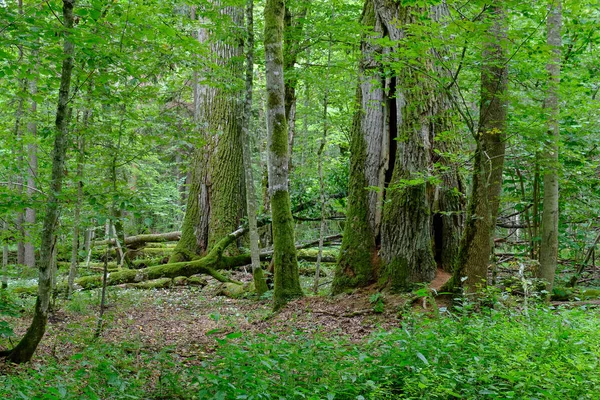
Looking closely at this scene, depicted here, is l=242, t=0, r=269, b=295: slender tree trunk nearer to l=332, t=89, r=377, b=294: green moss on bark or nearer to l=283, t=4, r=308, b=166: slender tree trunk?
l=283, t=4, r=308, b=166: slender tree trunk

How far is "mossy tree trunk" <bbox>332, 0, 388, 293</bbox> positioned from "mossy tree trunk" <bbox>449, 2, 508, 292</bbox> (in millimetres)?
1952

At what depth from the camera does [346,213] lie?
785cm

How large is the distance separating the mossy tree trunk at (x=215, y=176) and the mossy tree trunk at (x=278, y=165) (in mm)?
4111

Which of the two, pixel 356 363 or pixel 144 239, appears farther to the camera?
pixel 144 239

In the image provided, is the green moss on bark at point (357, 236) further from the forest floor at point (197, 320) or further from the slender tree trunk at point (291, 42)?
the slender tree trunk at point (291, 42)

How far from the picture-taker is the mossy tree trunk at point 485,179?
517 centimetres

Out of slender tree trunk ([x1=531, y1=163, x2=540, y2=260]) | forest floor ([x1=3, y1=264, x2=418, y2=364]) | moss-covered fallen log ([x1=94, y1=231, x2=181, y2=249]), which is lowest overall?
forest floor ([x1=3, y1=264, x2=418, y2=364])

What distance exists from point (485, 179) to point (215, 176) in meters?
7.75

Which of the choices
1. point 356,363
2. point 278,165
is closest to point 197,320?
point 278,165

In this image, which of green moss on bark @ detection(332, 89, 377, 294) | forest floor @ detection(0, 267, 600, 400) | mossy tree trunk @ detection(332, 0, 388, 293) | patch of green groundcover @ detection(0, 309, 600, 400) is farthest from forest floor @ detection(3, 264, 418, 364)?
patch of green groundcover @ detection(0, 309, 600, 400)

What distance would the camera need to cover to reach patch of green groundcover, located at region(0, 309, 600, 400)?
321 cm

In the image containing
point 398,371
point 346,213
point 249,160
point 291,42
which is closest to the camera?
point 398,371

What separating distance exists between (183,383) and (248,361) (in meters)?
0.90

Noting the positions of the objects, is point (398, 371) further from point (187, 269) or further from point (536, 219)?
point (187, 269)
